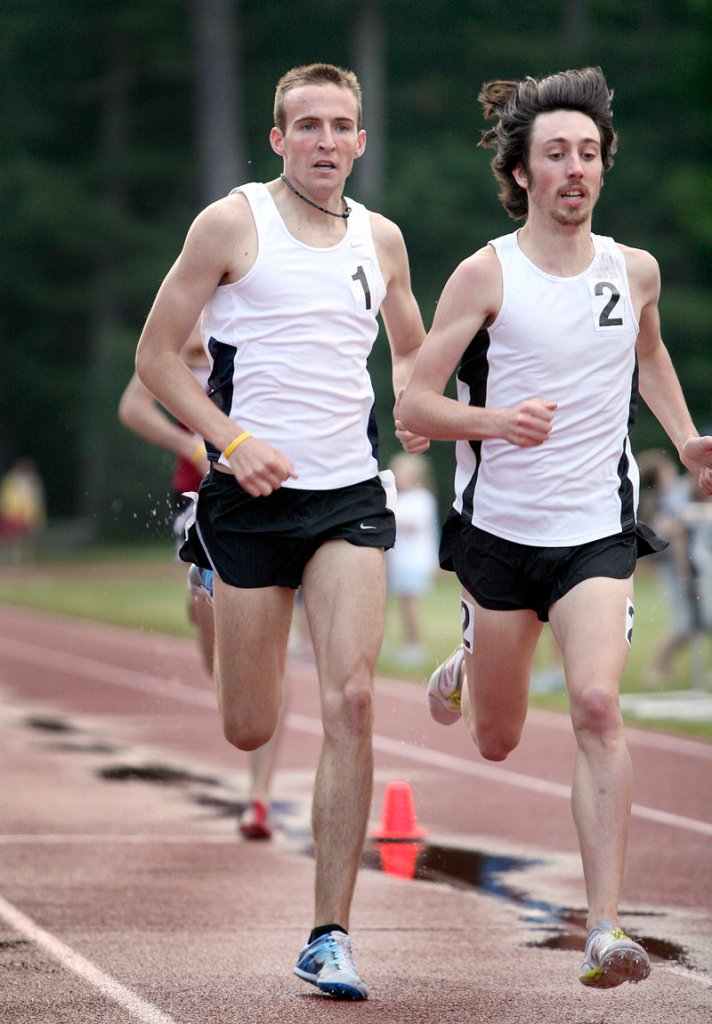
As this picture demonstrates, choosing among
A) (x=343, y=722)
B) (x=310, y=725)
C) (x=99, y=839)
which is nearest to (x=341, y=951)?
(x=343, y=722)

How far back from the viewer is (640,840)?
7961mm

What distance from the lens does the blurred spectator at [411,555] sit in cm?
1644

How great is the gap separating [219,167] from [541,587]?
37.1m

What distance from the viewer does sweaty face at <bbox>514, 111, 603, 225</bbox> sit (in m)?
5.22

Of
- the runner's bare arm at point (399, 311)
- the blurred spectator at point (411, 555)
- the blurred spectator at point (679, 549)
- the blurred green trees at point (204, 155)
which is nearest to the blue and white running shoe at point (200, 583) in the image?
the runner's bare arm at point (399, 311)

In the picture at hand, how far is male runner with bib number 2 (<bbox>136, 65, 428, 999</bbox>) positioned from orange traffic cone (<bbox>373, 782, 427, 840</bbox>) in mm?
2218

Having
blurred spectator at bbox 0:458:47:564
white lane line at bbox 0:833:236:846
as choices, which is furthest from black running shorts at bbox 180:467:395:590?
blurred spectator at bbox 0:458:47:564

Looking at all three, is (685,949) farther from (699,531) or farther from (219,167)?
(219,167)

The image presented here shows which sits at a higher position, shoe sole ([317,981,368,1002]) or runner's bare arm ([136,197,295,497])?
runner's bare arm ([136,197,295,497])

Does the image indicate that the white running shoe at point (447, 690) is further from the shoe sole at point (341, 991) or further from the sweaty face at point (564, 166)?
the sweaty face at point (564, 166)

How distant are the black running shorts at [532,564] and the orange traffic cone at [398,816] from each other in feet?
7.57

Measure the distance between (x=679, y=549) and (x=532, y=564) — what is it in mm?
7694

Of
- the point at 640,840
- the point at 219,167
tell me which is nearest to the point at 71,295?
the point at 219,167

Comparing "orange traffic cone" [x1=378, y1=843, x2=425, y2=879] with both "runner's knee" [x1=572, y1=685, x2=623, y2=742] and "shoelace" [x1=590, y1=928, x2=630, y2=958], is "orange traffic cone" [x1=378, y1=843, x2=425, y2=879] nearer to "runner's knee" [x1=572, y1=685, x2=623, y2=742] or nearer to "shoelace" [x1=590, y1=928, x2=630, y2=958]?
"runner's knee" [x1=572, y1=685, x2=623, y2=742]
